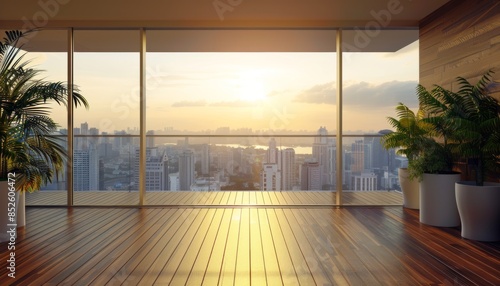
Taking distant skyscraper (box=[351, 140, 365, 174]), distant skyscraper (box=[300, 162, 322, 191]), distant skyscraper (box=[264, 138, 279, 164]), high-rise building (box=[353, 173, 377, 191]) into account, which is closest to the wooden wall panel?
distant skyscraper (box=[351, 140, 365, 174])

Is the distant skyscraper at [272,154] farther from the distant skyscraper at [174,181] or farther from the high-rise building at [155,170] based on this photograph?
the high-rise building at [155,170]

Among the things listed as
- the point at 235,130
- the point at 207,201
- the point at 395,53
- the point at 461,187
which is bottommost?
the point at 207,201

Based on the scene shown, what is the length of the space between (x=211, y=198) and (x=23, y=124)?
269 cm

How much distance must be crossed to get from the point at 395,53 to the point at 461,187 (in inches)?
106

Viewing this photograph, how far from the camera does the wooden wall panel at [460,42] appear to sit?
375 centimetres

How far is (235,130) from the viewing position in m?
5.95

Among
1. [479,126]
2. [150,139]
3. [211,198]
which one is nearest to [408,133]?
[479,126]

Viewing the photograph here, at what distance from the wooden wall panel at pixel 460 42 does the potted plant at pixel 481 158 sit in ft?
0.53

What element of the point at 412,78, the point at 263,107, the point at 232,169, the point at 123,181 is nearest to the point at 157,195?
the point at 123,181

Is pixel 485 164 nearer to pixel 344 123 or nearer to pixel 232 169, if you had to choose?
pixel 344 123

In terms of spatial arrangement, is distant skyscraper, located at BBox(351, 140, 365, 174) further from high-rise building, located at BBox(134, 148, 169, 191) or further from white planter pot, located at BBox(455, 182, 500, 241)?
high-rise building, located at BBox(134, 148, 169, 191)

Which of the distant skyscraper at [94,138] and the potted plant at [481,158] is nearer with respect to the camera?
the potted plant at [481,158]

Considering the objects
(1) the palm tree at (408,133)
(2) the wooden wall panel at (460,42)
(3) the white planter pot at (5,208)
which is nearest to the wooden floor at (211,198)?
(1) the palm tree at (408,133)

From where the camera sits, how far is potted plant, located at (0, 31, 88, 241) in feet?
12.3
